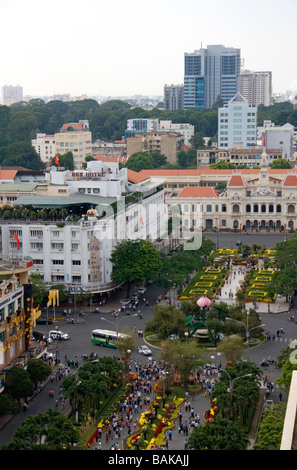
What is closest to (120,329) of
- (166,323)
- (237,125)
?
(166,323)

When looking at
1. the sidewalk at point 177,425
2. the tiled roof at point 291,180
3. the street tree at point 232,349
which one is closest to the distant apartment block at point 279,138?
the tiled roof at point 291,180

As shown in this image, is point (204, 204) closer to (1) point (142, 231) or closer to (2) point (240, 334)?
(1) point (142, 231)

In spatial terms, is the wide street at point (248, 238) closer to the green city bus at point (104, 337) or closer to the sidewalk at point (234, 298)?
the sidewalk at point (234, 298)

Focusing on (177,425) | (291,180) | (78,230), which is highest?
(291,180)

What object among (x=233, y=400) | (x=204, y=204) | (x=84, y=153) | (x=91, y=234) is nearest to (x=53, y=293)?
(x=91, y=234)

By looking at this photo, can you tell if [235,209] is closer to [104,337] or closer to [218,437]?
[104,337]

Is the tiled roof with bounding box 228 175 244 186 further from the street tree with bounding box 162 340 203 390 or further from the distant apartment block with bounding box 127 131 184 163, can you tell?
the street tree with bounding box 162 340 203 390

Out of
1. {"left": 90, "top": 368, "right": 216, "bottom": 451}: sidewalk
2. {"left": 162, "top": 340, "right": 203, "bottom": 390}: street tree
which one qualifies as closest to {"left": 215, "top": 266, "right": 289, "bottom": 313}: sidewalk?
{"left": 162, "top": 340, "right": 203, "bottom": 390}: street tree

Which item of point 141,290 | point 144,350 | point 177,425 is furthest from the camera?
point 141,290
